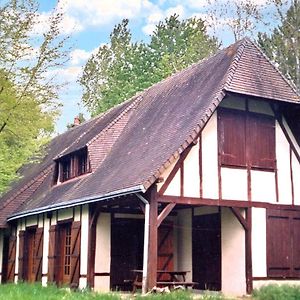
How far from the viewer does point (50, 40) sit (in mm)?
16062

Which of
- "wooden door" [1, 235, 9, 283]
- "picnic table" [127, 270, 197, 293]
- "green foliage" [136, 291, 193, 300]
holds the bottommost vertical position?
"green foliage" [136, 291, 193, 300]

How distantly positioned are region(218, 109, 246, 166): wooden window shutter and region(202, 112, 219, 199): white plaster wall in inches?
7.1

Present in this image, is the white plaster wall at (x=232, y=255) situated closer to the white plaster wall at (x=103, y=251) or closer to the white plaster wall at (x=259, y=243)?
the white plaster wall at (x=259, y=243)

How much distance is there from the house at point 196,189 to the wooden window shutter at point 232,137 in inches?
1.1

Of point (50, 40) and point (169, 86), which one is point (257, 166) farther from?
point (50, 40)

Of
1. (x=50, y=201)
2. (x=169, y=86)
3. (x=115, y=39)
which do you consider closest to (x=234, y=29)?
(x=169, y=86)

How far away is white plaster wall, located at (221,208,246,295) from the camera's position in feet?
47.6

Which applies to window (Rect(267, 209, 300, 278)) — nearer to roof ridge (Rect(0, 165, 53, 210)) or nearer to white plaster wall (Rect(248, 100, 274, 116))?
white plaster wall (Rect(248, 100, 274, 116))

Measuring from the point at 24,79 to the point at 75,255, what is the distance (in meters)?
5.19

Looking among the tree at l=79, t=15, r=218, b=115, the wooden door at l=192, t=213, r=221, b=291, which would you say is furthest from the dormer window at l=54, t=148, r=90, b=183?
the tree at l=79, t=15, r=218, b=115

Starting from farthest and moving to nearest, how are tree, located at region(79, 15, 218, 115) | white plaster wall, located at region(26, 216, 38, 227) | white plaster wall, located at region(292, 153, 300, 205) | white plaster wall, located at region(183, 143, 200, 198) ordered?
tree, located at region(79, 15, 218, 115), white plaster wall, located at region(26, 216, 38, 227), white plaster wall, located at region(292, 153, 300, 205), white plaster wall, located at region(183, 143, 200, 198)

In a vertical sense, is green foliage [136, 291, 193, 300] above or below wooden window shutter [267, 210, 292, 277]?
below

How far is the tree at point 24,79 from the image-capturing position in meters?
15.1

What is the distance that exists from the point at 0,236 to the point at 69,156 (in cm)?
570
